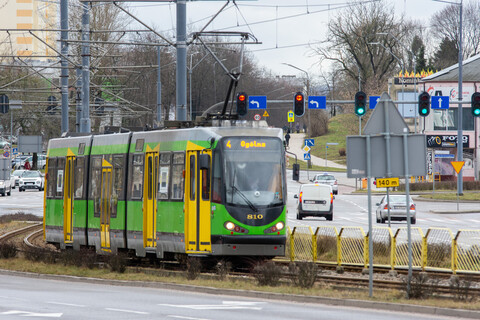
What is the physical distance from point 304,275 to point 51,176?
509 inches

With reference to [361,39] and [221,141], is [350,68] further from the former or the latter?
[221,141]

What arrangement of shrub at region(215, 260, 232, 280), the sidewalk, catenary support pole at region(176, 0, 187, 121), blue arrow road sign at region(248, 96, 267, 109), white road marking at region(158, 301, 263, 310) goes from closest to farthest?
white road marking at region(158, 301, 263, 310)
shrub at region(215, 260, 232, 280)
catenary support pole at region(176, 0, 187, 121)
blue arrow road sign at region(248, 96, 267, 109)
the sidewalk

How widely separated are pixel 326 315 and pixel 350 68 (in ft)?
317

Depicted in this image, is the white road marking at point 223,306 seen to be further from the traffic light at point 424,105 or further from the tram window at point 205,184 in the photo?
the traffic light at point 424,105

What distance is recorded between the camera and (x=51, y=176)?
2838 cm

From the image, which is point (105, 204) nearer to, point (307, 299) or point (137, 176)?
point (137, 176)

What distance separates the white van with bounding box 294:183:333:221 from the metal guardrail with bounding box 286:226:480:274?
2070 cm

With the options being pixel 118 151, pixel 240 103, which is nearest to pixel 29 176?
pixel 240 103

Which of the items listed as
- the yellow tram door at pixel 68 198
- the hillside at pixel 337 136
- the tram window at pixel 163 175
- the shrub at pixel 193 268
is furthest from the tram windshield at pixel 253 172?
the hillside at pixel 337 136

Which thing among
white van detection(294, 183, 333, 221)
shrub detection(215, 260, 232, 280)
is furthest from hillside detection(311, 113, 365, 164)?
→ shrub detection(215, 260, 232, 280)

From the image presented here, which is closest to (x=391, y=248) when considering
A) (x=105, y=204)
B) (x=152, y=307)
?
(x=105, y=204)

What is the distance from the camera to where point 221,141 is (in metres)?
20.8

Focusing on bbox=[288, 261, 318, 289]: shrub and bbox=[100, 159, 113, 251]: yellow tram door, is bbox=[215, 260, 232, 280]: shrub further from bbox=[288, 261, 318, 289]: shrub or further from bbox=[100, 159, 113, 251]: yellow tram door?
bbox=[100, 159, 113, 251]: yellow tram door

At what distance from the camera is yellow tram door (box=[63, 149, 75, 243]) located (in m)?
27.0
